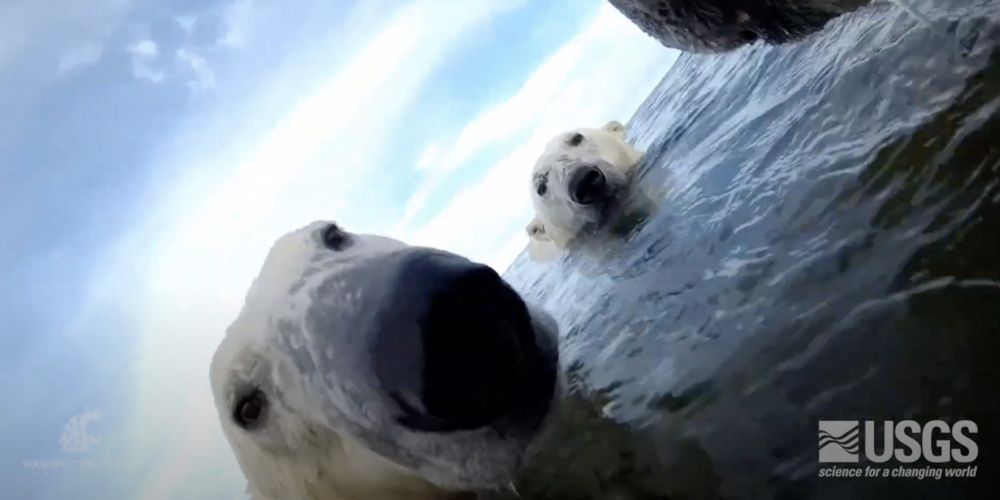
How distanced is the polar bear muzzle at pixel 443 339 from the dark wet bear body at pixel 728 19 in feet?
4.59

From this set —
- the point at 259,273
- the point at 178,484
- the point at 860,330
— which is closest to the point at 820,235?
the point at 860,330

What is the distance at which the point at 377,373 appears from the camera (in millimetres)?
1443

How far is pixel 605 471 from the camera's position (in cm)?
176

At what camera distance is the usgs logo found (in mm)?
1079

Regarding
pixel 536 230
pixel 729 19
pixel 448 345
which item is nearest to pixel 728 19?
pixel 729 19

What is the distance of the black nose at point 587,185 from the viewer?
11.8 ft

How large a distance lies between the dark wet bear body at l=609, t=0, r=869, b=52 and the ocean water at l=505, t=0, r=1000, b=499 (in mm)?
62

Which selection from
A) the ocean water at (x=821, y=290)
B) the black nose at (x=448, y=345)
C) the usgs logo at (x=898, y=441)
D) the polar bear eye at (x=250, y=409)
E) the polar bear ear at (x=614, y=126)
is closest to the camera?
the usgs logo at (x=898, y=441)

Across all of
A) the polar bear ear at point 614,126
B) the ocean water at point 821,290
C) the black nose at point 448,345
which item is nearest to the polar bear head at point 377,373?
the black nose at point 448,345

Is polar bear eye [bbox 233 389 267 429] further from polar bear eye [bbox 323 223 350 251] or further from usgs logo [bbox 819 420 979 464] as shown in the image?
usgs logo [bbox 819 420 979 464]

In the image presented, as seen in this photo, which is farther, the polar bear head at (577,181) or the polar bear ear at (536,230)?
the polar bear ear at (536,230)

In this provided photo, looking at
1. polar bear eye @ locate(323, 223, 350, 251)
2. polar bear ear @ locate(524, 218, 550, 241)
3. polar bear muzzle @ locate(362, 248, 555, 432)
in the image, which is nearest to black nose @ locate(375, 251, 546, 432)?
polar bear muzzle @ locate(362, 248, 555, 432)

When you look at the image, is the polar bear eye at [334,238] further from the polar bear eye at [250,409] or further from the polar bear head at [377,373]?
the polar bear eye at [250,409]

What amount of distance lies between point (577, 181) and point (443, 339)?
7.60ft
